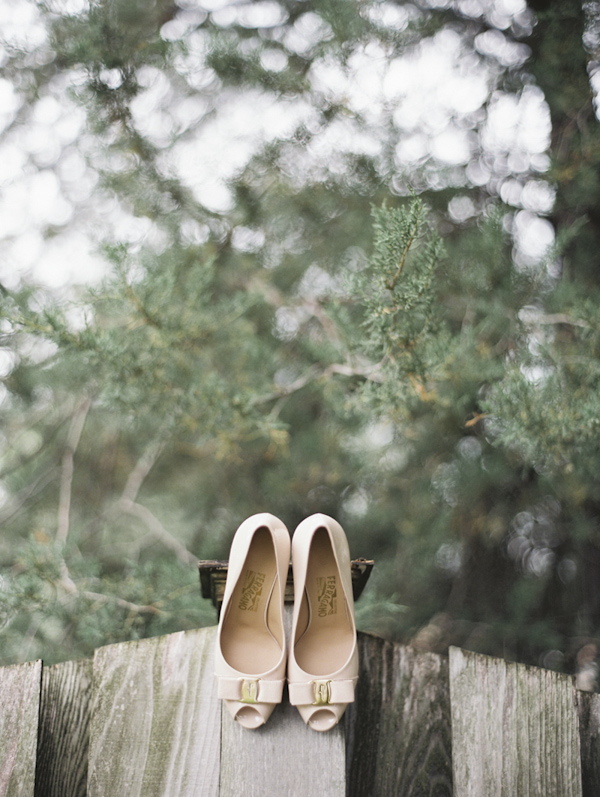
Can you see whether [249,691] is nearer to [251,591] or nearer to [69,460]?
[251,591]

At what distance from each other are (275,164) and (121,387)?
1105 millimetres

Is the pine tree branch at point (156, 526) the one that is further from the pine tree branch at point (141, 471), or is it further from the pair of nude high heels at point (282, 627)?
the pair of nude high heels at point (282, 627)

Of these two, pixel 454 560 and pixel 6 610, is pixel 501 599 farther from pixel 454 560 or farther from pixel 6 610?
pixel 6 610

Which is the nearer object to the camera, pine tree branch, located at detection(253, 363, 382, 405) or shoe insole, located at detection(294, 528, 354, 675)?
shoe insole, located at detection(294, 528, 354, 675)

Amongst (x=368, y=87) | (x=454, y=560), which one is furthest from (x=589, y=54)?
(x=454, y=560)

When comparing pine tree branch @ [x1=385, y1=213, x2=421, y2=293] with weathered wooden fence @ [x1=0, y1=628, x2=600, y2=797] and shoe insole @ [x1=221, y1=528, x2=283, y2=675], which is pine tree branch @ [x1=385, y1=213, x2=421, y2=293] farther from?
weathered wooden fence @ [x1=0, y1=628, x2=600, y2=797]

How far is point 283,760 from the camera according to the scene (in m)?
1.09

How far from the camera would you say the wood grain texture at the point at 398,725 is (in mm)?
1172

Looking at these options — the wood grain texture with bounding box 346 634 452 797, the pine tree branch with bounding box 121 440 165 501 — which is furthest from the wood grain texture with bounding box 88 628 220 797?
the pine tree branch with bounding box 121 440 165 501

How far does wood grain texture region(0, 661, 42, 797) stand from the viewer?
42.9 inches

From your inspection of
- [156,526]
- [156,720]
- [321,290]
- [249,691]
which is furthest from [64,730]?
[321,290]

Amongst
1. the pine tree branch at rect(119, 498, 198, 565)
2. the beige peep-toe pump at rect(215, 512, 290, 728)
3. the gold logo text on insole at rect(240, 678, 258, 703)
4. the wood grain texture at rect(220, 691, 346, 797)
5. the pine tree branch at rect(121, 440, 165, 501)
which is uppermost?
the pine tree branch at rect(121, 440, 165, 501)

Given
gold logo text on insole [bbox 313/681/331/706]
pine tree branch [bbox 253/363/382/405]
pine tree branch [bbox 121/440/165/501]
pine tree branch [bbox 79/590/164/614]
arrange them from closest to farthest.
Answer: gold logo text on insole [bbox 313/681/331/706], pine tree branch [bbox 253/363/382/405], pine tree branch [bbox 79/590/164/614], pine tree branch [bbox 121/440/165/501]

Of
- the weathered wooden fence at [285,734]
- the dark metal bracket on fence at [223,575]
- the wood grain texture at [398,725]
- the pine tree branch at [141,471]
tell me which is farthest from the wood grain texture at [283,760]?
the pine tree branch at [141,471]
